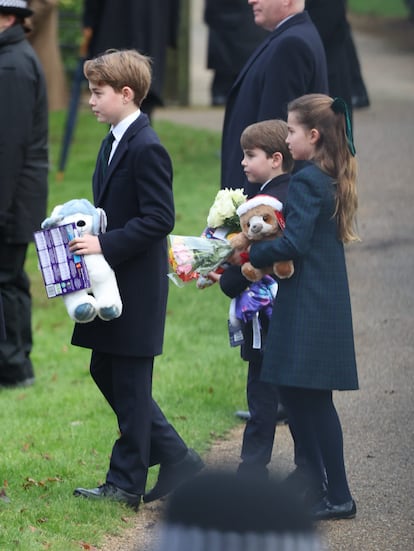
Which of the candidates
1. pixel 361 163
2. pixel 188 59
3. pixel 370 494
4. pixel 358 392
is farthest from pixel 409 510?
pixel 188 59

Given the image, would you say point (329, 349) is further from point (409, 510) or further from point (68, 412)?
point (68, 412)

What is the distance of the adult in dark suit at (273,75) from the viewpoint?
17.5 ft

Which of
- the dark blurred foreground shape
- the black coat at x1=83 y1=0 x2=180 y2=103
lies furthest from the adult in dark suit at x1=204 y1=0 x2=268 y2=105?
the dark blurred foreground shape

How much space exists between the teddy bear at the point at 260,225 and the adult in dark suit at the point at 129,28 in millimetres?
6904

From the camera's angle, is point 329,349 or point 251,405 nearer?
point 329,349

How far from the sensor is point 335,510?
179 inches

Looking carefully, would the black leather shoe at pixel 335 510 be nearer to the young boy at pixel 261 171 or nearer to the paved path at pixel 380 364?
the paved path at pixel 380 364

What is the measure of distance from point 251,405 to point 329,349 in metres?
0.74

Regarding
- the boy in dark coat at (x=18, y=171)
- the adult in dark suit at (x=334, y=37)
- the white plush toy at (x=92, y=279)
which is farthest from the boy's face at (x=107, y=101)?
the adult in dark suit at (x=334, y=37)

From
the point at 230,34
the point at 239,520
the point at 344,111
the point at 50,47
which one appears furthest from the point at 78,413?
the point at 50,47

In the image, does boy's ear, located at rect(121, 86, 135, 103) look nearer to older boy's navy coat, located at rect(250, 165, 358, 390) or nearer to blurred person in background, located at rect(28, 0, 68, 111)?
older boy's navy coat, located at rect(250, 165, 358, 390)

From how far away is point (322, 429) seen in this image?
14.8ft

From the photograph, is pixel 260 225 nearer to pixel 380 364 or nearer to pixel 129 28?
pixel 380 364

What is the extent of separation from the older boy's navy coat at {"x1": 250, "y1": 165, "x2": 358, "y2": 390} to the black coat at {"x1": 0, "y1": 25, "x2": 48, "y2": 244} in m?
2.64
